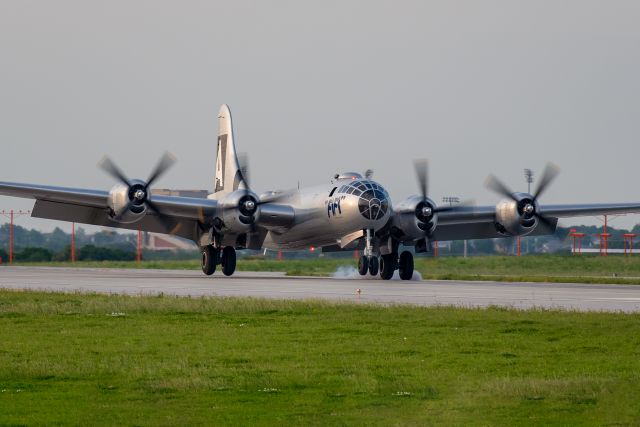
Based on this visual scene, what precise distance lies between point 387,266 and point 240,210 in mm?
6888

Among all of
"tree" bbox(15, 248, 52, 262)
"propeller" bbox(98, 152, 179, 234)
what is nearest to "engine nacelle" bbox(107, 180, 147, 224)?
"propeller" bbox(98, 152, 179, 234)

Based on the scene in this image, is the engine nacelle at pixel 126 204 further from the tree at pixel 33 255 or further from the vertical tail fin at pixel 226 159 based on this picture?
the tree at pixel 33 255

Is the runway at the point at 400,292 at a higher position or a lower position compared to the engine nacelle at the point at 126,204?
lower

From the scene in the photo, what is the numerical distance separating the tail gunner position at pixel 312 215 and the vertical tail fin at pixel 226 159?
182 inches

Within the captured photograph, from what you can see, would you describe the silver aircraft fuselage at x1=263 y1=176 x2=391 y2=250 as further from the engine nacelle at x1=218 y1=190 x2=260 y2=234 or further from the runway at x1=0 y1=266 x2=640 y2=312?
the runway at x1=0 y1=266 x2=640 y2=312

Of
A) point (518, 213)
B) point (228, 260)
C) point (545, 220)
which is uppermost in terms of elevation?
point (518, 213)

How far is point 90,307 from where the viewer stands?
27875 mm

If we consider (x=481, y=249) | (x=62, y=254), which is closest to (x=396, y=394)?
(x=62, y=254)

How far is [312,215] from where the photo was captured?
50.3 metres

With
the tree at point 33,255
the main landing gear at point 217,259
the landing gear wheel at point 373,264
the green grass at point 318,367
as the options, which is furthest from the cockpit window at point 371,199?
the tree at point 33,255

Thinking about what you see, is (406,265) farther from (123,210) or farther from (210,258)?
(123,210)

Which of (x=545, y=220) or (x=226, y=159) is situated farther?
(x=226, y=159)

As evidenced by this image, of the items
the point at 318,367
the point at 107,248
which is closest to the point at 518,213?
the point at 318,367

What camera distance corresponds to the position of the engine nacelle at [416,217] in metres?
48.1
